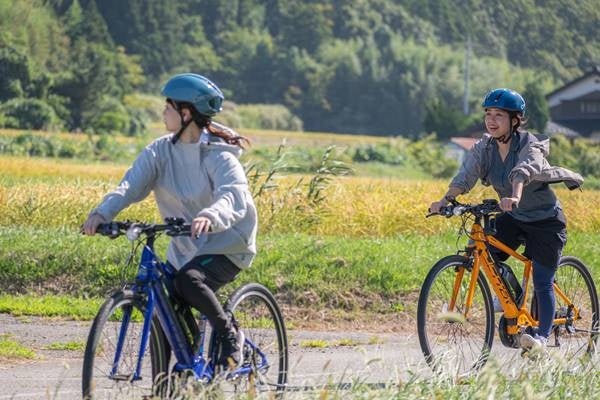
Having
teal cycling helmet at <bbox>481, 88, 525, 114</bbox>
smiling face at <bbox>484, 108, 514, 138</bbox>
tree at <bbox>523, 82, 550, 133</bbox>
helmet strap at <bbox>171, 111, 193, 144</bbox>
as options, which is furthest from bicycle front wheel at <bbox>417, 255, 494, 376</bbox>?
tree at <bbox>523, 82, 550, 133</bbox>

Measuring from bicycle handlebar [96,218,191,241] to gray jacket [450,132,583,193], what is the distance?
10.0ft

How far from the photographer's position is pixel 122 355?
6676mm

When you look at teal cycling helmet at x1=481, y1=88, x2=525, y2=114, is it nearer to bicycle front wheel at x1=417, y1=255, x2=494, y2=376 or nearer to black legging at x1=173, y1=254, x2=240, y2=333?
bicycle front wheel at x1=417, y1=255, x2=494, y2=376

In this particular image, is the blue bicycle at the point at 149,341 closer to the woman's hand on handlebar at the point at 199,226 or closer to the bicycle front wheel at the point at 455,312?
the woman's hand on handlebar at the point at 199,226

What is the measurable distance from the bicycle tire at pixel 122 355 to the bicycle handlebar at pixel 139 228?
0.89 ft

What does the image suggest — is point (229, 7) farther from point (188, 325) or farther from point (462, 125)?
point (188, 325)

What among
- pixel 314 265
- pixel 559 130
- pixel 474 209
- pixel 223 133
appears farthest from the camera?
pixel 559 130

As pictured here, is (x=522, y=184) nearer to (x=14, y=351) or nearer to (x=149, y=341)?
(x=149, y=341)

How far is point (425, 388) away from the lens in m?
6.69

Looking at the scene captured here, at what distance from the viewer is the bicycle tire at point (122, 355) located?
253 inches

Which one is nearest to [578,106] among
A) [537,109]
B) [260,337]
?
[537,109]

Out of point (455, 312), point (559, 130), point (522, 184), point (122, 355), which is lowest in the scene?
point (559, 130)

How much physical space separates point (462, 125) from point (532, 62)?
62369 millimetres

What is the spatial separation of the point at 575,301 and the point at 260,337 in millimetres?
3489
